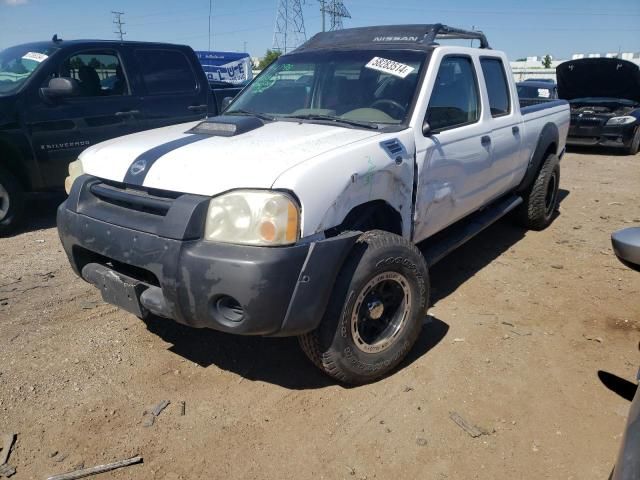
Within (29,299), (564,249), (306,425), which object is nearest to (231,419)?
(306,425)

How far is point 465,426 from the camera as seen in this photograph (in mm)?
2496

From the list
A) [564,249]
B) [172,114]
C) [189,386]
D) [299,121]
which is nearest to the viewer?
[189,386]

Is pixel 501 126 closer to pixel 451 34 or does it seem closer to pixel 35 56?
pixel 451 34

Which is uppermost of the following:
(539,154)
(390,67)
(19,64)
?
(390,67)

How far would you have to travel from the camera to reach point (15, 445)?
2.38 metres

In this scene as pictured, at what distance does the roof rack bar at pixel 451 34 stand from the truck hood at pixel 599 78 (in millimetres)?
6516

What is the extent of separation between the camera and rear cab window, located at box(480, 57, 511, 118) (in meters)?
4.17

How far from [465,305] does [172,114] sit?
430 cm

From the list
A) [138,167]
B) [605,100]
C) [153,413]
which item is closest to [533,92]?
[605,100]

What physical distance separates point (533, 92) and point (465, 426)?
1073 cm

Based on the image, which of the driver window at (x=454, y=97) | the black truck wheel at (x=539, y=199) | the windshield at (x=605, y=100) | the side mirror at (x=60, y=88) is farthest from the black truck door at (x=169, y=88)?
the windshield at (x=605, y=100)

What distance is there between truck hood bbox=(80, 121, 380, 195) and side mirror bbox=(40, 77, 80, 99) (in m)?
2.40

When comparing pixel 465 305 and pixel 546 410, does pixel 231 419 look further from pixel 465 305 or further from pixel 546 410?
pixel 465 305

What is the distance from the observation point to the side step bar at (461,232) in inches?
139
